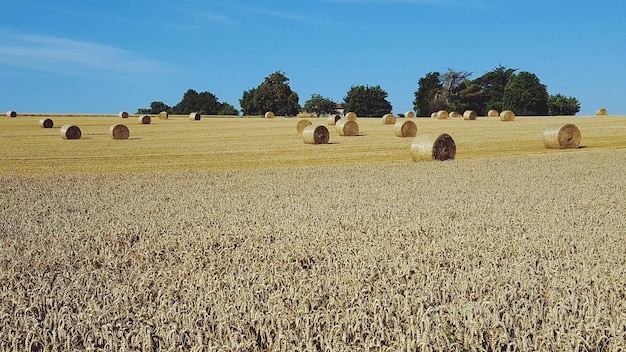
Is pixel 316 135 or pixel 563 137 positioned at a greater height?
pixel 316 135

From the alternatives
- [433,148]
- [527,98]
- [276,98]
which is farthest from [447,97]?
[433,148]

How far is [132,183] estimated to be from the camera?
15000mm

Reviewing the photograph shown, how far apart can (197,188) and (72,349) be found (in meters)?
9.73

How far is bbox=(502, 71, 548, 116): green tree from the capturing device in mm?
78875

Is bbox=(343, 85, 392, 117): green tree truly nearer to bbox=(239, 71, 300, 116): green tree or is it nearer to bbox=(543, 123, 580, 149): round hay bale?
bbox=(239, 71, 300, 116): green tree

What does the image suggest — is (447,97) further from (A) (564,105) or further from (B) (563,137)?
(B) (563,137)

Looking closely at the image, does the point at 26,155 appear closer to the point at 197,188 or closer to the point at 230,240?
the point at 197,188

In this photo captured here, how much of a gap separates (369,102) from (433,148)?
78.0m

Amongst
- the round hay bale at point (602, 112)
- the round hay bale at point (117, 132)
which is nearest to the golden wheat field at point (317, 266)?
the round hay bale at point (117, 132)

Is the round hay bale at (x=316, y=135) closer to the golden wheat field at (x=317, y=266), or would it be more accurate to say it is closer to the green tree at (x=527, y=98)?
the golden wheat field at (x=317, y=266)

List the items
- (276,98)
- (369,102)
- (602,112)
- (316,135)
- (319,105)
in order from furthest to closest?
(319,105), (369,102), (276,98), (602,112), (316,135)

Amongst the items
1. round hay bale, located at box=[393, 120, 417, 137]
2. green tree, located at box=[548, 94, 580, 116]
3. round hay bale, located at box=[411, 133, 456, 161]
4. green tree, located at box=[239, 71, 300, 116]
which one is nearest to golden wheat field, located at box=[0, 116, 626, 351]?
round hay bale, located at box=[411, 133, 456, 161]

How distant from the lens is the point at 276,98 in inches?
3519

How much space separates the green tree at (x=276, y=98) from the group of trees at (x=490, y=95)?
20100 mm
